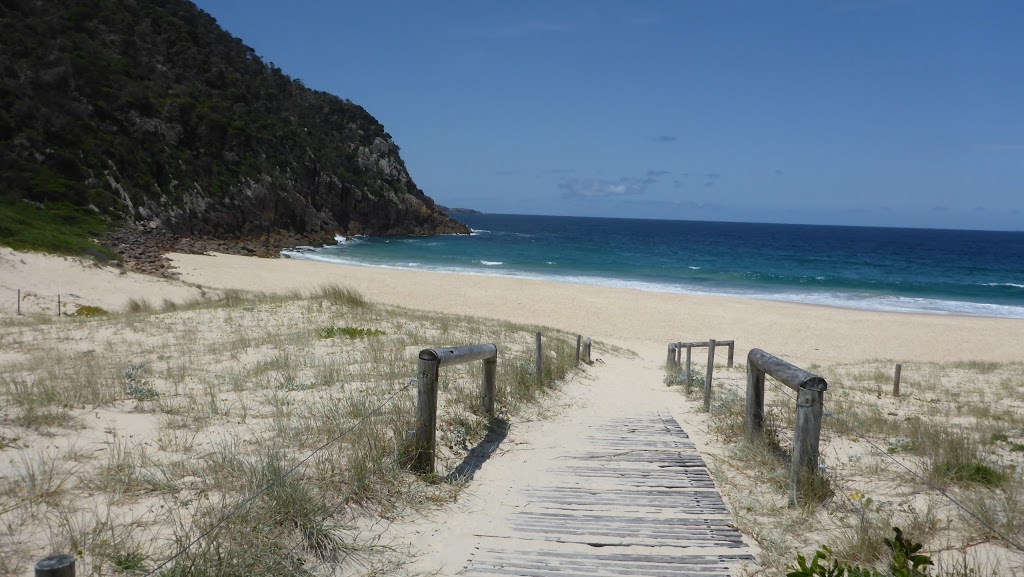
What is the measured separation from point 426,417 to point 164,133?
60362 millimetres

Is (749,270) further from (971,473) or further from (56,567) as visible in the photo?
(56,567)

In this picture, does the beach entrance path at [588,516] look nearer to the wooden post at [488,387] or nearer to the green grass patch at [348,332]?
the wooden post at [488,387]

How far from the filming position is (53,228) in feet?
119

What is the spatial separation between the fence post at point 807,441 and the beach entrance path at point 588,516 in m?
0.62

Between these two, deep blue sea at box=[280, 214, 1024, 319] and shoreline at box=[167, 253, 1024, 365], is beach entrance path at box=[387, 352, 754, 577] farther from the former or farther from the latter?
deep blue sea at box=[280, 214, 1024, 319]

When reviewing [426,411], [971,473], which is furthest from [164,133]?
[971,473]

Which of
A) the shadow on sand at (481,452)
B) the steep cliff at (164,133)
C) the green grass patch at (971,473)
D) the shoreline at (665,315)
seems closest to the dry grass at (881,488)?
the green grass patch at (971,473)

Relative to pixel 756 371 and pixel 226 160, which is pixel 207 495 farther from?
pixel 226 160

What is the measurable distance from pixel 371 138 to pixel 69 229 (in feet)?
227

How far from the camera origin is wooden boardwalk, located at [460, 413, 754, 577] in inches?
151

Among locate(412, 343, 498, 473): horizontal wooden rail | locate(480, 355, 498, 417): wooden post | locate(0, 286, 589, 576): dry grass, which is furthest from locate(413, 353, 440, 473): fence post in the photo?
locate(480, 355, 498, 417): wooden post

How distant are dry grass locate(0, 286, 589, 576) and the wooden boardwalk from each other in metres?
0.78

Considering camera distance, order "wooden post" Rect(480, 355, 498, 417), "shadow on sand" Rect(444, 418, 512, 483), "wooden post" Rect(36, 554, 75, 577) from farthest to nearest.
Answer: "wooden post" Rect(480, 355, 498, 417), "shadow on sand" Rect(444, 418, 512, 483), "wooden post" Rect(36, 554, 75, 577)

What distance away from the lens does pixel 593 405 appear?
10.1m
